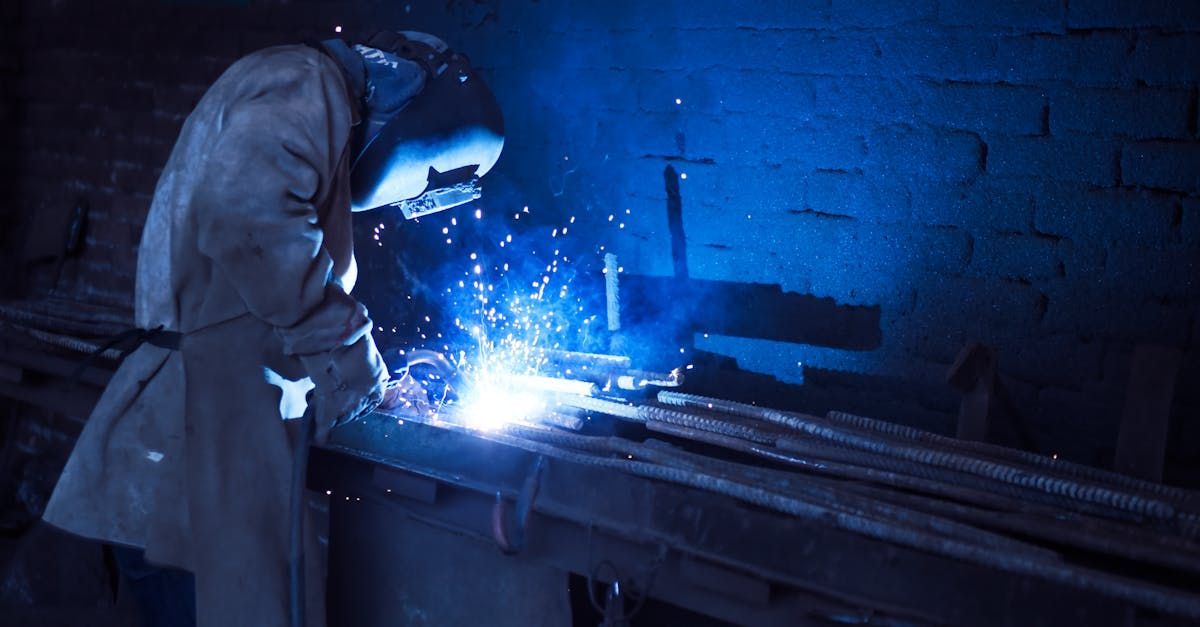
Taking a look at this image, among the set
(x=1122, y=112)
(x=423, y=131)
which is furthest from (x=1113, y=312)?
(x=423, y=131)

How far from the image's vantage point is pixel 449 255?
4.60 meters

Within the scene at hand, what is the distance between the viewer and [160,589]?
3146 mm

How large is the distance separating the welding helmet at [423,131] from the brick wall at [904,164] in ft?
3.33

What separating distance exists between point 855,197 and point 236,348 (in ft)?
6.58

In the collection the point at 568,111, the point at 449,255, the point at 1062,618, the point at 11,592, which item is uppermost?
the point at 568,111

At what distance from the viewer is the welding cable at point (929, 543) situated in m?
1.74

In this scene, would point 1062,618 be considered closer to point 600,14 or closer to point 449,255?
point 600,14

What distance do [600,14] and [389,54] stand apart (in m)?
1.29

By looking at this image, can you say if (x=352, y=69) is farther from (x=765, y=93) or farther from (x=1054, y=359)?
(x=1054, y=359)

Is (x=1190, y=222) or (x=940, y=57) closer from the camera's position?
(x=1190, y=222)

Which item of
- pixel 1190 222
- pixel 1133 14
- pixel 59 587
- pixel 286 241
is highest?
pixel 1133 14

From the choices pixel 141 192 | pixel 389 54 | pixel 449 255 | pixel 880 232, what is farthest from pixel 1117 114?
pixel 141 192

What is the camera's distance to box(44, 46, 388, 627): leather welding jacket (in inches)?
100

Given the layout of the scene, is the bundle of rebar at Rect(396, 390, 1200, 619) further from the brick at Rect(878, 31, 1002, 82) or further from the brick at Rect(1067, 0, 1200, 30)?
Result: the brick at Rect(1067, 0, 1200, 30)
